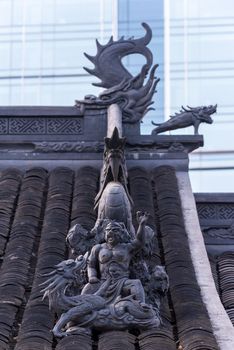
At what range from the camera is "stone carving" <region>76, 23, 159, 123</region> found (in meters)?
25.9

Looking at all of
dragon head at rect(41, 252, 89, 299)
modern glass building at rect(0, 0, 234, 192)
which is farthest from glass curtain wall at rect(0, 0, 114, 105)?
dragon head at rect(41, 252, 89, 299)

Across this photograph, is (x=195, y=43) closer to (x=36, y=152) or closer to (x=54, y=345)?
(x=36, y=152)

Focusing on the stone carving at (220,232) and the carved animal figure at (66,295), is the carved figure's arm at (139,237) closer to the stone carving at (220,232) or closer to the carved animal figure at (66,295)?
the carved animal figure at (66,295)

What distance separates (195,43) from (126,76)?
20927 millimetres

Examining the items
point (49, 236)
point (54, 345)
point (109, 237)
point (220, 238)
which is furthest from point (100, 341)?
point (220, 238)

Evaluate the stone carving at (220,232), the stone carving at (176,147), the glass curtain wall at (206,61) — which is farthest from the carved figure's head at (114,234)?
the glass curtain wall at (206,61)

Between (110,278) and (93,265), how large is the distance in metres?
0.35

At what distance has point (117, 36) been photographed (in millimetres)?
45469

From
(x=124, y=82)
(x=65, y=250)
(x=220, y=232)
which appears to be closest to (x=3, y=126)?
(x=124, y=82)

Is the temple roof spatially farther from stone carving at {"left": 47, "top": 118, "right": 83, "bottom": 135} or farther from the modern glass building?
the modern glass building

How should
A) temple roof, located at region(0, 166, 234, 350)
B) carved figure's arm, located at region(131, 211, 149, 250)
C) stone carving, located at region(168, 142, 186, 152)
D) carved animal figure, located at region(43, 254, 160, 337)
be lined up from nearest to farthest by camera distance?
1. temple roof, located at region(0, 166, 234, 350)
2. carved animal figure, located at region(43, 254, 160, 337)
3. carved figure's arm, located at region(131, 211, 149, 250)
4. stone carving, located at region(168, 142, 186, 152)

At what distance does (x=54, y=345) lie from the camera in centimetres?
1792

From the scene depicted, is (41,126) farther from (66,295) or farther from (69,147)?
(66,295)

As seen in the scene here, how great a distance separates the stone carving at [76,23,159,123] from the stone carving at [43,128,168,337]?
517 cm
